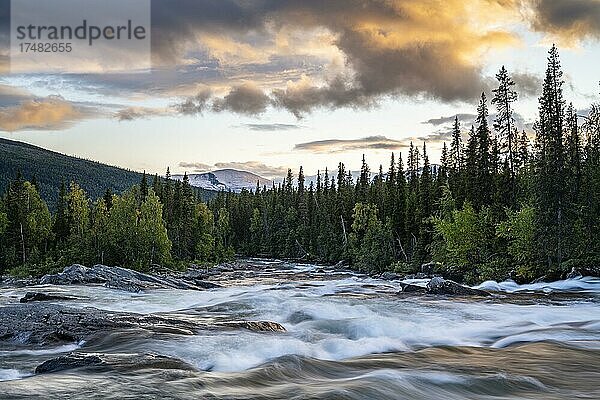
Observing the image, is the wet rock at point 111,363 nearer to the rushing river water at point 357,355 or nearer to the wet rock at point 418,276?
the rushing river water at point 357,355

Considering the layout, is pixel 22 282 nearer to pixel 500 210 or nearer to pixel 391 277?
pixel 391 277

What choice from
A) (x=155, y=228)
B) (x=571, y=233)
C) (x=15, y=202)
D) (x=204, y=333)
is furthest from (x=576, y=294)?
(x=15, y=202)

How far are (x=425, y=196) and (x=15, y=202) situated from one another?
50.0 meters

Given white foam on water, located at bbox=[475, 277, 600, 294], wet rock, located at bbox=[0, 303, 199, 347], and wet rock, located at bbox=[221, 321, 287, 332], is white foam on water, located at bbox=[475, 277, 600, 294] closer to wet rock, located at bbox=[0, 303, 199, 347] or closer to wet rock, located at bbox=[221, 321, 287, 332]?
wet rock, located at bbox=[221, 321, 287, 332]

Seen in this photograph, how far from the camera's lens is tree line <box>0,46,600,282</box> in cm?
3866

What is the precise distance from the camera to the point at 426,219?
57188 mm

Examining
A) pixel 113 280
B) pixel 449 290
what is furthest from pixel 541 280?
pixel 113 280

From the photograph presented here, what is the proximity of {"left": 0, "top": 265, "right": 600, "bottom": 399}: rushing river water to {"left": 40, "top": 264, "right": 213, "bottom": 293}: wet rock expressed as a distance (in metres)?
10.5

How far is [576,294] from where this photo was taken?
1061 inches

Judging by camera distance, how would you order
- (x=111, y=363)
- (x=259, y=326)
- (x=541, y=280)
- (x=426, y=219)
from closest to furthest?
(x=111, y=363), (x=259, y=326), (x=541, y=280), (x=426, y=219)

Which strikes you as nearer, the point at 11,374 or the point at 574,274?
the point at 11,374

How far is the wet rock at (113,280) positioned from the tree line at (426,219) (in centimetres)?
1738

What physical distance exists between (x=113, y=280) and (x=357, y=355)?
25.7 meters

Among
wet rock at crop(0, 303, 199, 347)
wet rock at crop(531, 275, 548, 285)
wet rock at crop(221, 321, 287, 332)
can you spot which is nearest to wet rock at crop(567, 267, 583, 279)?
wet rock at crop(531, 275, 548, 285)
